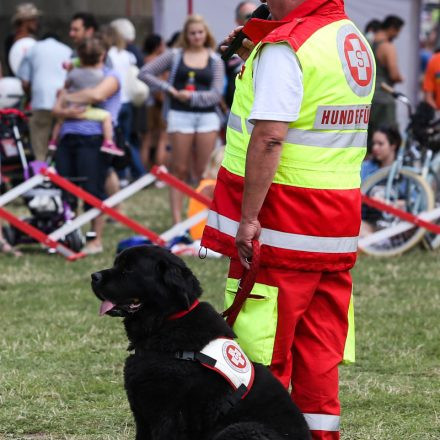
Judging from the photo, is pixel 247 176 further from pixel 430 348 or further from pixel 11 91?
pixel 11 91

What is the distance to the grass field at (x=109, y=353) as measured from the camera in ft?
17.1

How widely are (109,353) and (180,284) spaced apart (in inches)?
106

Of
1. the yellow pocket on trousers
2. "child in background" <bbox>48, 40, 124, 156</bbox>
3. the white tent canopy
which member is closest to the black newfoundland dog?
the yellow pocket on trousers

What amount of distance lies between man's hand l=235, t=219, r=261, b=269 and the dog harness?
317 millimetres

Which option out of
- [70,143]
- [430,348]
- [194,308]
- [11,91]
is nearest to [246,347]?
[194,308]

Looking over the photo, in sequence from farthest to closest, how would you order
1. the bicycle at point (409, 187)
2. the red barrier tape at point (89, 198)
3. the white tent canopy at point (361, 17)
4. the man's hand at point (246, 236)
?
the white tent canopy at point (361, 17), the bicycle at point (409, 187), the red barrier tape at point (89, 198), the man's hand at point (246, 236)

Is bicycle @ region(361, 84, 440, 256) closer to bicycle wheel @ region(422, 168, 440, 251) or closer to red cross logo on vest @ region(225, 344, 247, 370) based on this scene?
bicycle wheel @ region(422, 168, 440, 251)

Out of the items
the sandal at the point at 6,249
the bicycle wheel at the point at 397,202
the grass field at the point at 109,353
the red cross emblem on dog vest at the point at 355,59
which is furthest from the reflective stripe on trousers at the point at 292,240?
the sandal at the point at 6,249

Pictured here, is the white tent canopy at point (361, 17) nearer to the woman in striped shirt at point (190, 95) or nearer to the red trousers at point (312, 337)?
the woman in striped shirt at point (190, 95)

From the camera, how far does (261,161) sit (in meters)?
3.86

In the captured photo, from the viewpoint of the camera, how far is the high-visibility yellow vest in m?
3.93

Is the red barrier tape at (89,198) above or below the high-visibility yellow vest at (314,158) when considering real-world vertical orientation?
below

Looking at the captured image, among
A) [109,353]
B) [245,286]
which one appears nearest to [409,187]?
[109,353]

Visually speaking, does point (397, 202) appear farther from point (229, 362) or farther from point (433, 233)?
point (229, 362)
